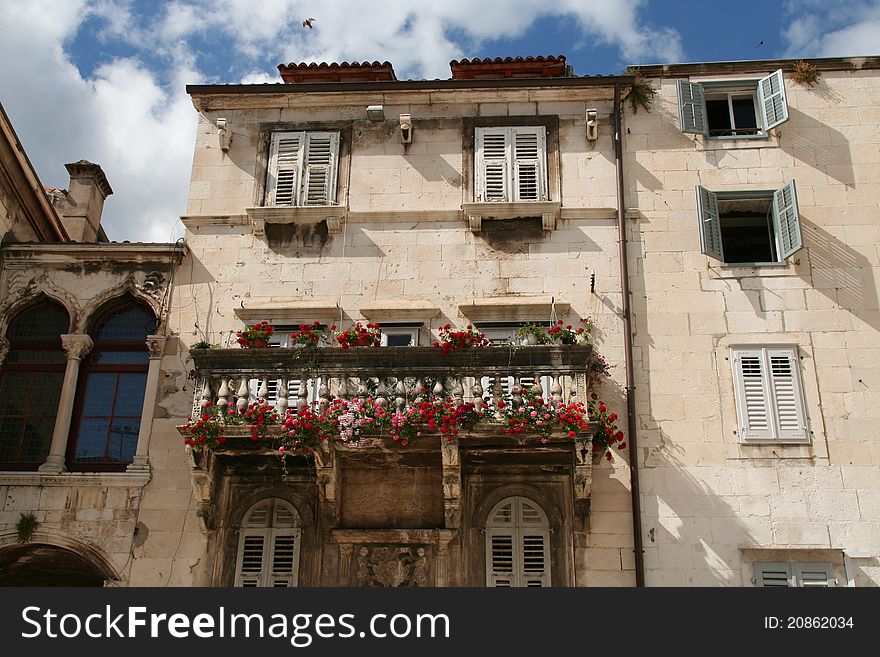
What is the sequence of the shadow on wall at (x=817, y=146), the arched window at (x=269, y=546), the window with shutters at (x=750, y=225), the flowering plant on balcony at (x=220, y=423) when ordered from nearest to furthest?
the flowering plant on balcony at (x=220, y=423) < the arched window at (x=269, y=546) < the window with shutters at (x=750, y=225) < the shadow on wall at (x=817, y=146)

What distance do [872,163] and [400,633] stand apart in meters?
11.5

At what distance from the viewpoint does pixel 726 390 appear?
15.2 meters

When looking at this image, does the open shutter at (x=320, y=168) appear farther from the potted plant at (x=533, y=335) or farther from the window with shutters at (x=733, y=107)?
the window with shutters at (x=733, y=107)

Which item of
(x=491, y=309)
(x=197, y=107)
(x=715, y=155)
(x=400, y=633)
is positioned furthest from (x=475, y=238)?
(x=400, y=633)

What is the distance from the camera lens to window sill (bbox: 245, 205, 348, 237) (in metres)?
16.8

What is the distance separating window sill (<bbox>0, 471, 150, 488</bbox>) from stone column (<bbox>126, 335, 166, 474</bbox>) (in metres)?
0.14

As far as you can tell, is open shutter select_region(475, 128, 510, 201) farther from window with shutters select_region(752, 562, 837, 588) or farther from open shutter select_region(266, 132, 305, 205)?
window with shutters select_region(752, 562, 837, 588)

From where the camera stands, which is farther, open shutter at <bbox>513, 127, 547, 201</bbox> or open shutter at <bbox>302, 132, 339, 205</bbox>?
open shutter at <bbox>302, 132, 339, 205</bbox>

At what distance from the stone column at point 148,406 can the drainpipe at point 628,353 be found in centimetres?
708

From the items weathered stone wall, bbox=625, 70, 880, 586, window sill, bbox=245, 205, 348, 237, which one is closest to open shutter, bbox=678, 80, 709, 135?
weathered stone wall, bbox=625, 70, 880, 586

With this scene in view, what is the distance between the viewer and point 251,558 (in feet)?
48.9

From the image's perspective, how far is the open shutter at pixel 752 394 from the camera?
1484 cm

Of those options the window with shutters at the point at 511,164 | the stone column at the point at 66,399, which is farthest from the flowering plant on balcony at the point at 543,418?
the stone column at the point at 66,399

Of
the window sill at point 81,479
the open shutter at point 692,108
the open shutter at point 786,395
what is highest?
the open shutter at point 692,108
